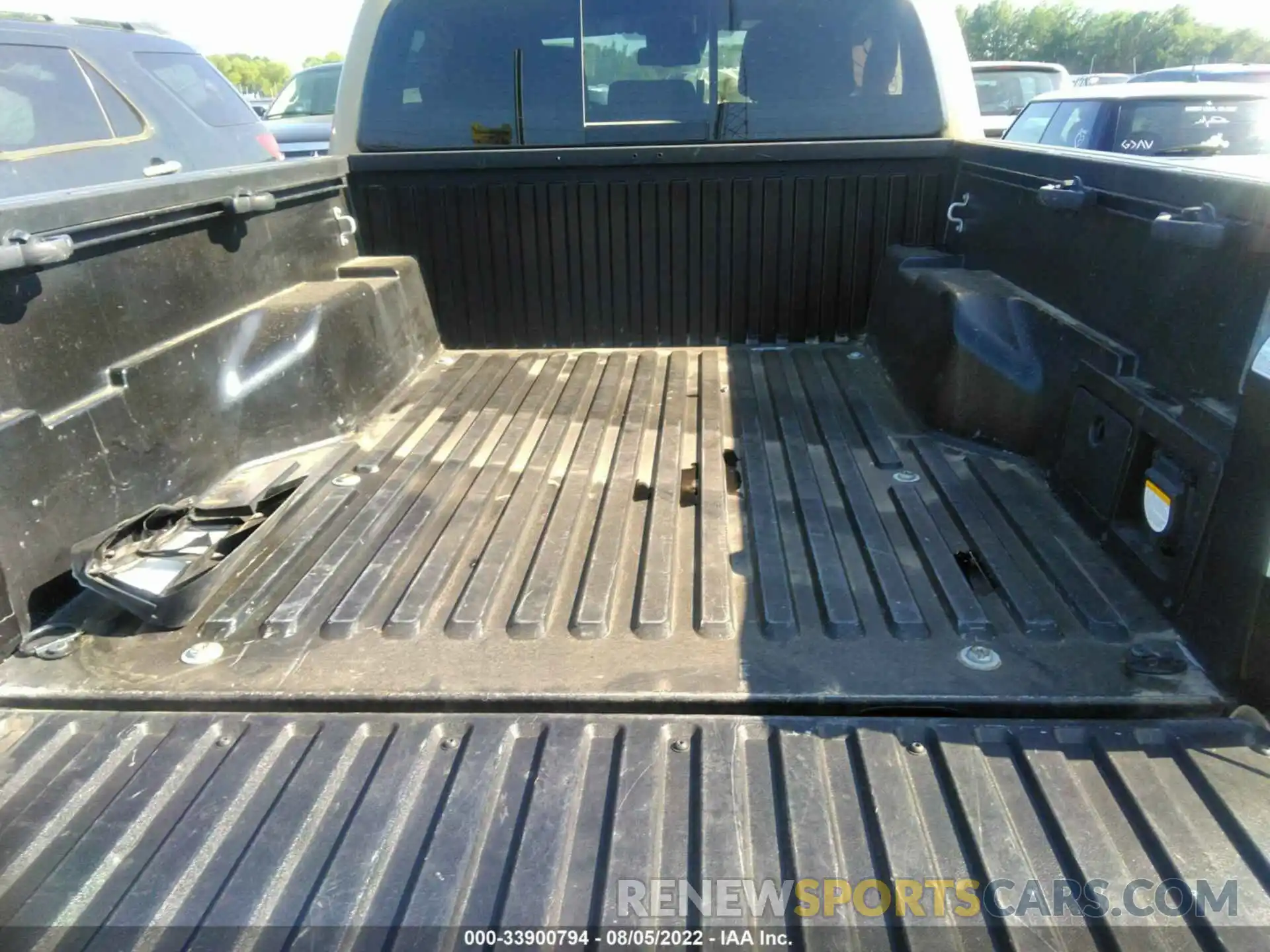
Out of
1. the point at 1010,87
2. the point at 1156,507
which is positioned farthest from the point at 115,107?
the point at 1010,87

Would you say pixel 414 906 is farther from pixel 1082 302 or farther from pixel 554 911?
pixel 1082 302

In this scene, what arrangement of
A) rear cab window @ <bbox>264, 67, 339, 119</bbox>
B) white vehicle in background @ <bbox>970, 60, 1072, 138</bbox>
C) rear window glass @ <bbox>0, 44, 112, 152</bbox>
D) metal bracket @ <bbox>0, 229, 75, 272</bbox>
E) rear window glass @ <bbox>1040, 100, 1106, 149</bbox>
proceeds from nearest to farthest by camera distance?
metal bracket @ <bbox>0, 229, 75, 272</bbox> < rear window glass @ <bbox>0, 44, 112, 152</bbox> < rear window glass @ <bbox>1040, 100, 1106, 149</bbox> < white vehicle in background @ <bbox>970, 60, 1072, 138</bbox> < rear cab window @ <bbox>264, 67, 339, 119</bbox>

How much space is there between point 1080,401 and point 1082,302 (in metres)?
0.27

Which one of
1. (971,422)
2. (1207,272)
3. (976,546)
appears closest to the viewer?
(1207,272)

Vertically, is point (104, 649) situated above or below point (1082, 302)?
below

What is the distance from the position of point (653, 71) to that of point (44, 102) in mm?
3824

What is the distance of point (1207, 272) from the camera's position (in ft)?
5.56

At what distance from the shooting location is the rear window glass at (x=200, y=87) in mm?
5762

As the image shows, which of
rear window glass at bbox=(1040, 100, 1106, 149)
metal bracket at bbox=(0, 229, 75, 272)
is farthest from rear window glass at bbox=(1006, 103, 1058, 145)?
metal bracket at bbox=(0, 229, 75, 272)

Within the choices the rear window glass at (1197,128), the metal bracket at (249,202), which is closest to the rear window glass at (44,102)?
the metal bracket at (249,202)

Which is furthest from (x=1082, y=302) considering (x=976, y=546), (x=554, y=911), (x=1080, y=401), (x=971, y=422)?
(x=554, y=911)

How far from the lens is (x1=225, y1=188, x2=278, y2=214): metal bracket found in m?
2.42

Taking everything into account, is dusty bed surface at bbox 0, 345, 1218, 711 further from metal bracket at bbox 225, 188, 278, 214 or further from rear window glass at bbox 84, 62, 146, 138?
rear window glass at bbox 84, 62, 146, 138

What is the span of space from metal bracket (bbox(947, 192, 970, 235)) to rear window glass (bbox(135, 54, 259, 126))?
490cm
